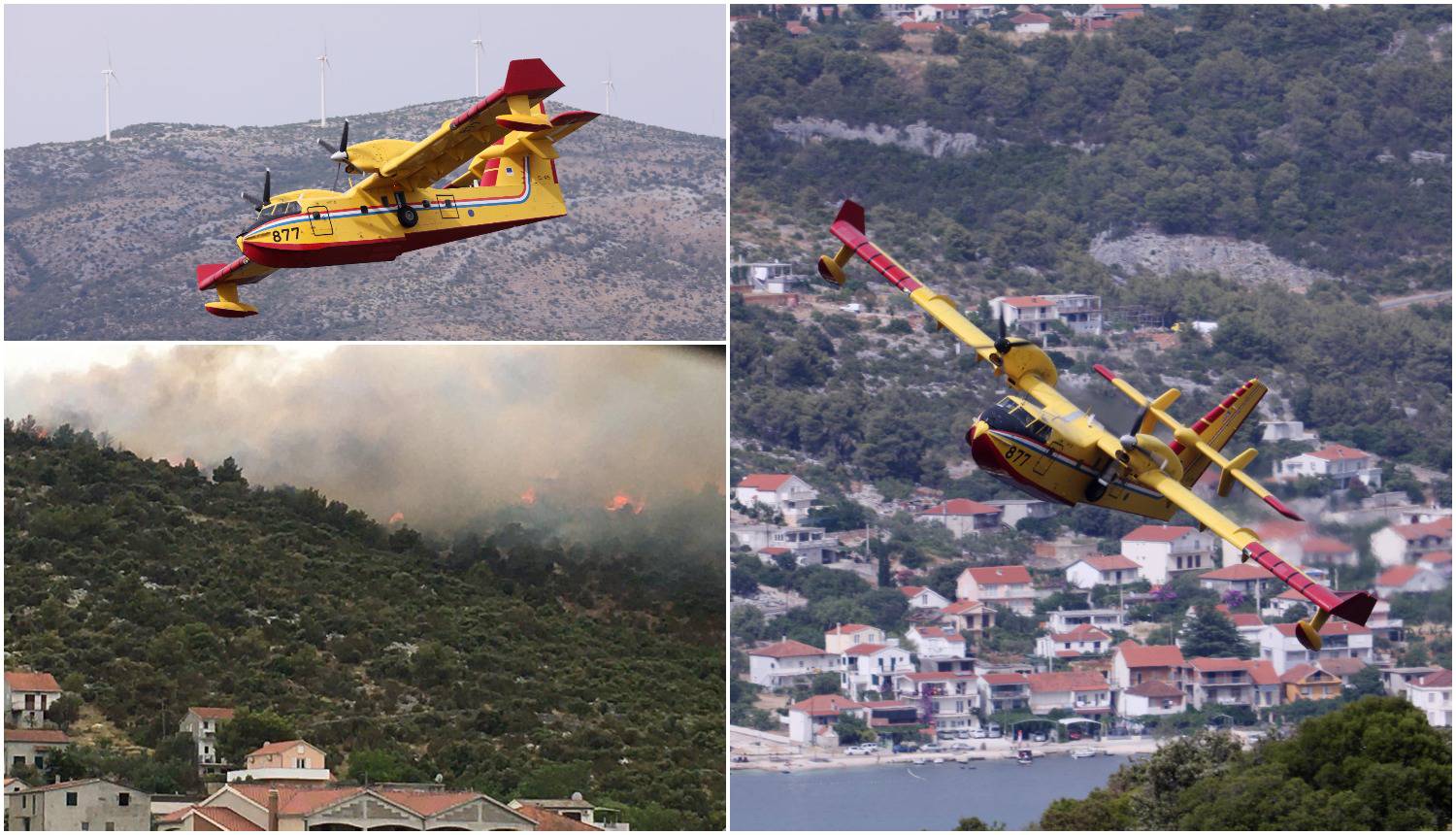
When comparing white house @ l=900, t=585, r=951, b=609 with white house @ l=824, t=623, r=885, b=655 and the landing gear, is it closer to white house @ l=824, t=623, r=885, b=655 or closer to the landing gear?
white house @ l=824, t=623, r=885, b=655

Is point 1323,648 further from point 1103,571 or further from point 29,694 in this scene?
point 29,694

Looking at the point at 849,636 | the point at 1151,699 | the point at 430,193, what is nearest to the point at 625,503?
the point at 1151,699

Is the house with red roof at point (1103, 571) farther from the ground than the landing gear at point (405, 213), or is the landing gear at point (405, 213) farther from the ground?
the landing gear at point (405, 213)

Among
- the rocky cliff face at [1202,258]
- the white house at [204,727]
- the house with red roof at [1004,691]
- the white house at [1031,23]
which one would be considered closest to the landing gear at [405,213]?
the white house at [204,727]

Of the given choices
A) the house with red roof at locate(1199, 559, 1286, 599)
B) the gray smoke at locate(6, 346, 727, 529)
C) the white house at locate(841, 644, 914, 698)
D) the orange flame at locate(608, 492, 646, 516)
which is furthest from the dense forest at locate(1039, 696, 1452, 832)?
the house with red roof at locate(1199, 559, 1286, 599)

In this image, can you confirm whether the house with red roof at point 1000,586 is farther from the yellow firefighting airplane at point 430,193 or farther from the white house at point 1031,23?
the yellow firefighting airplane at point 430,193

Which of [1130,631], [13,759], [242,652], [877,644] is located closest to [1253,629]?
[1130,631]
